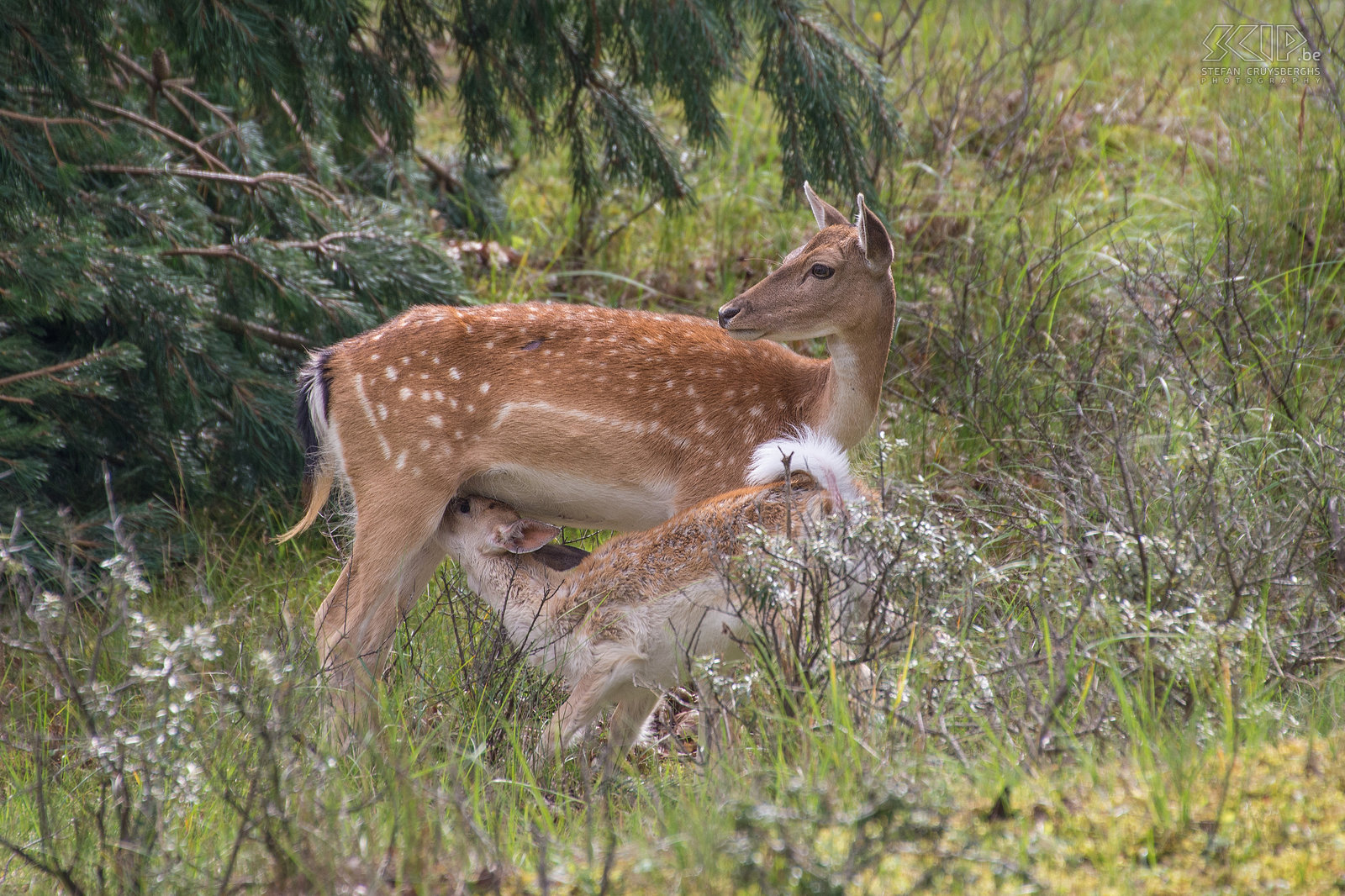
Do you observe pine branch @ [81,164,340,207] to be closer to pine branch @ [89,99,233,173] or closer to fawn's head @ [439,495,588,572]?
pine branch @ [89,99,233,173]

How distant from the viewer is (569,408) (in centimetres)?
425

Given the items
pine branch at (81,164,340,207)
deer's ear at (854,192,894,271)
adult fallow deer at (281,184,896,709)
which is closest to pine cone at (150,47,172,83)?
pine branch at (81,164,340,207)

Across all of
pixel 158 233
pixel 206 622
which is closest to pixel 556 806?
pixel 206 622

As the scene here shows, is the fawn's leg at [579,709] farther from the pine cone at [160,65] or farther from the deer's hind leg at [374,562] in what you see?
the pine cone at [160,65]

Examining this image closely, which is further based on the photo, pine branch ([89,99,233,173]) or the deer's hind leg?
pine branch ([89,99,233,173])

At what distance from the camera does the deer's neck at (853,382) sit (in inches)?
168

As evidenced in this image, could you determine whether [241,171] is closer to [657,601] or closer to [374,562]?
[374,562]

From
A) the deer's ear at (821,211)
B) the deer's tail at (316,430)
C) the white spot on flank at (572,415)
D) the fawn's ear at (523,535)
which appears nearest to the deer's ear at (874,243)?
the deer's ear at (821,211)

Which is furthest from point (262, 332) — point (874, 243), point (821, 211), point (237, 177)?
point (874, 243)

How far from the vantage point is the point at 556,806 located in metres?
3.41

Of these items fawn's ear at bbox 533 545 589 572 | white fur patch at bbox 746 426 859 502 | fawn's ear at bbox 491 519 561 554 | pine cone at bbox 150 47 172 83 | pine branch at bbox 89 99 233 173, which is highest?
pine cone at bbox 150 47 172 83

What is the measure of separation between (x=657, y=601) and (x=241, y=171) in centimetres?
322

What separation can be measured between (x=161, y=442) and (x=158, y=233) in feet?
2.74

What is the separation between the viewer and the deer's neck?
427 centimetres
